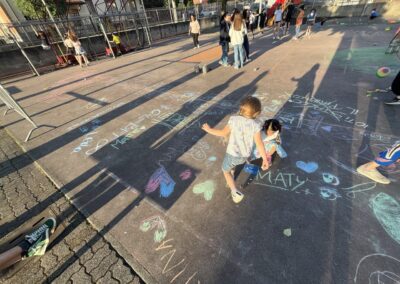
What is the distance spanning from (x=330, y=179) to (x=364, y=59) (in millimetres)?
7777

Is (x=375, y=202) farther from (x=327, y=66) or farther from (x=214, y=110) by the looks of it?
(x=327, y=66)

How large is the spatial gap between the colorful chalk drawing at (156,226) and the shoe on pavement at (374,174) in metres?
3.10

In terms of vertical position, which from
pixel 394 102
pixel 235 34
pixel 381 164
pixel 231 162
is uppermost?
pixel 235 34

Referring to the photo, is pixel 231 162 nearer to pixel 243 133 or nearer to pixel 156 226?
pixel 243 133

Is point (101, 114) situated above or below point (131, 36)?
below

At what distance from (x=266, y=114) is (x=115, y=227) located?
4020mm

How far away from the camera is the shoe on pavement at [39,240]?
2333 millimetres

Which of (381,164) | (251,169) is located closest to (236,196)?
(251,169)

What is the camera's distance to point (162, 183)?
3.20m

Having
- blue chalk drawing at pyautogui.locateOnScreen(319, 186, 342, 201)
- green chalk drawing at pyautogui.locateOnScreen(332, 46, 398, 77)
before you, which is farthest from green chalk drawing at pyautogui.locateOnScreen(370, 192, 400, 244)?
green chalk drawing at pyautogui.locateOnScreen(332, 46, 398, 77)

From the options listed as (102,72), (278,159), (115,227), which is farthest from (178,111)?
(102,72)

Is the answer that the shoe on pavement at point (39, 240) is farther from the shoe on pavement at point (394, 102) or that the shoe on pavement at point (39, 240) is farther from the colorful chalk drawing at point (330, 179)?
the shoe on pavement at point (394, 102)

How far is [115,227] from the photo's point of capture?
8.62 ft

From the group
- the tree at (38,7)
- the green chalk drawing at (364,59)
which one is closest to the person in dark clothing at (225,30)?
the green chalk drawing at (364,59)
